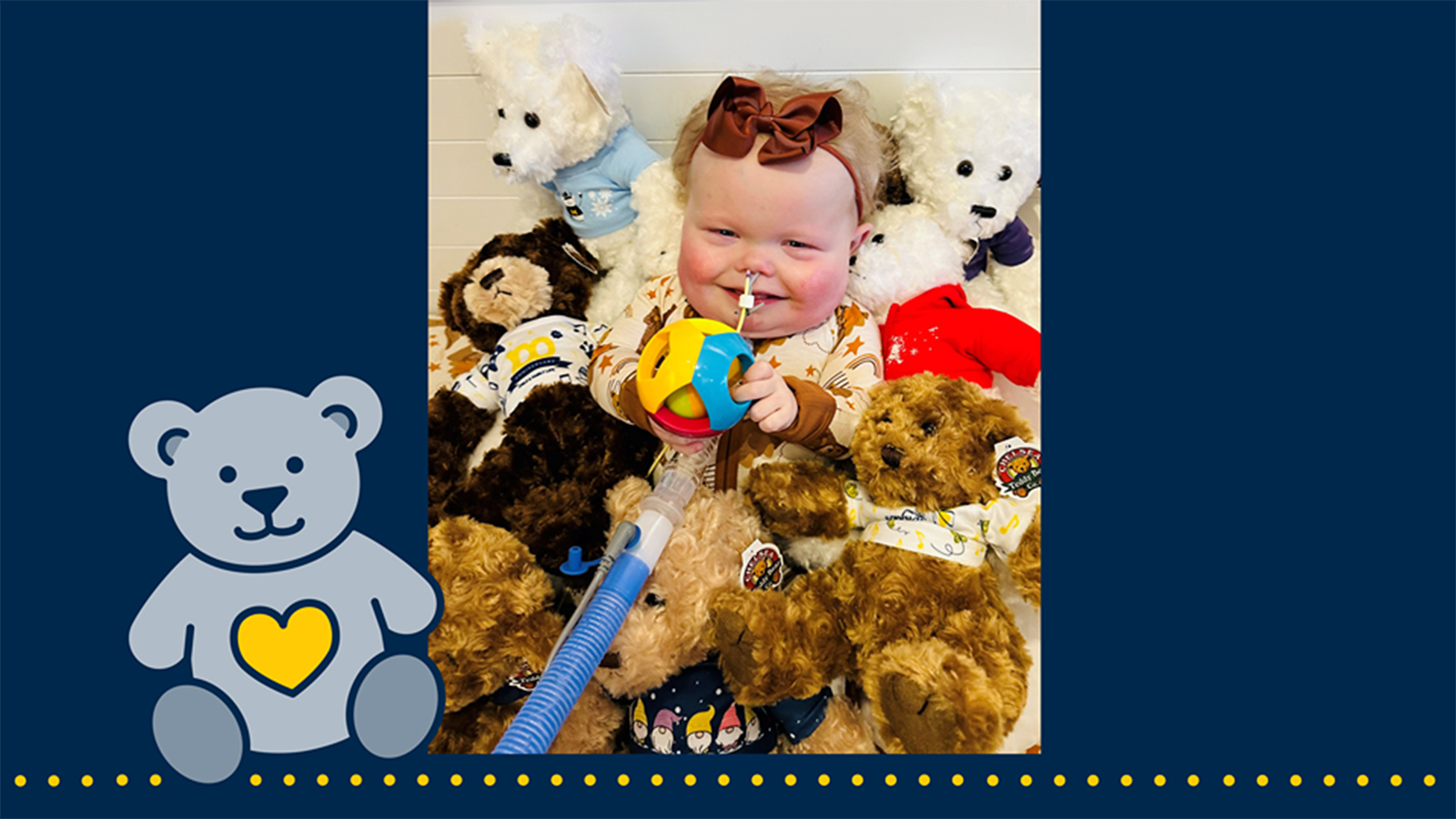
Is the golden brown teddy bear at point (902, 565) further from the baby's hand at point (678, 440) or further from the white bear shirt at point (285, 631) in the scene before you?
the white bear shirt at point (285, 631)

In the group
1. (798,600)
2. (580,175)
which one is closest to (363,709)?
(798,600)

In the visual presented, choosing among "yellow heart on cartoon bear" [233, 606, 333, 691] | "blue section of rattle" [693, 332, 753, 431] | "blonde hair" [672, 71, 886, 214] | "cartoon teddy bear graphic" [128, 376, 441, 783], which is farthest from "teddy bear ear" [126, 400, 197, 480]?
"blonde hair" [672, 71, 886, 214]

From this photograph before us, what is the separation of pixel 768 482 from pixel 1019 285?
53cm

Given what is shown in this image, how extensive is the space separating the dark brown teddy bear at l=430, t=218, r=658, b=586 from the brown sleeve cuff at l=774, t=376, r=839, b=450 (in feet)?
0.79

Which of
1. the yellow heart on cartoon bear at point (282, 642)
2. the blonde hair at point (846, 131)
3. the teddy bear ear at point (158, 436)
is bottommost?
the yellow heart on cartoon bear at point (282, 642)

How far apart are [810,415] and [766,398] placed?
0.07 m

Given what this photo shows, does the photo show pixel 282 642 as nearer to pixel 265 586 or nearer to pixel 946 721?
pixel 265 586

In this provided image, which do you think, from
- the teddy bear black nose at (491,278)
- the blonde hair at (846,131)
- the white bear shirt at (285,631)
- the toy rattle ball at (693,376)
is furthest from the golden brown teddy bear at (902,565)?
the teddy bear black nose at (491,278)

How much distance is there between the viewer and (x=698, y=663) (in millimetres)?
1120

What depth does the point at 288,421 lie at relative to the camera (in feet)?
2.65

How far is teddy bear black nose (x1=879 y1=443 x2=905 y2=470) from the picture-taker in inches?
42.6

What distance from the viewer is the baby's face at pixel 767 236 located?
114cm

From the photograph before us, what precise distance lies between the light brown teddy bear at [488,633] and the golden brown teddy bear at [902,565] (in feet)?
0.70

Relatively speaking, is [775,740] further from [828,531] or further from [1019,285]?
[1019,285]
